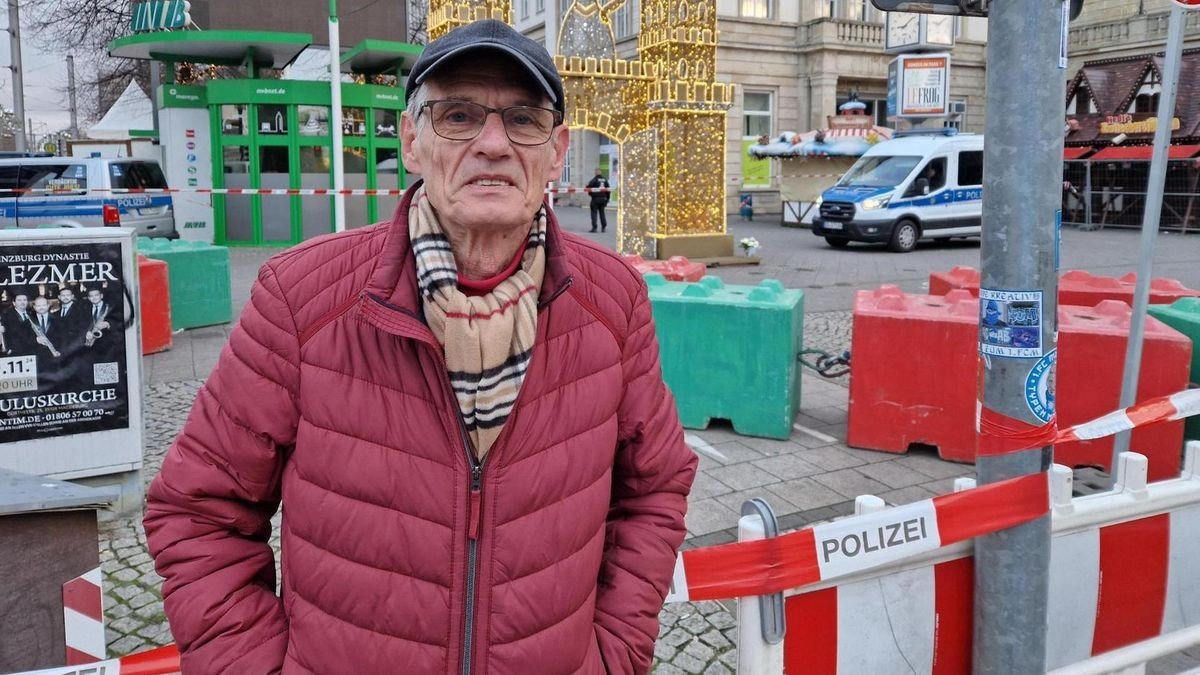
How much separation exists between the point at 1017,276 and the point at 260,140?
18.3 metres

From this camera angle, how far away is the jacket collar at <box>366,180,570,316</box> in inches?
64.1

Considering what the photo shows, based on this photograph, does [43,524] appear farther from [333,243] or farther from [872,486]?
[872,486]

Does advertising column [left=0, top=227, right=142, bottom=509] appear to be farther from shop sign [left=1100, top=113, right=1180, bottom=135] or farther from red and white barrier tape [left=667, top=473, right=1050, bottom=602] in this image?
shop sign [left=1100, top=113, right=1180, bottom=135]

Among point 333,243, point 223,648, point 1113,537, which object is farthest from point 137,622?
point 1113,537

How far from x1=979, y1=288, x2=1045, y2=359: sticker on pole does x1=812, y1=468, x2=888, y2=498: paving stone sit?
2.72m

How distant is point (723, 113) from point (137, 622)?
1368 centimetres

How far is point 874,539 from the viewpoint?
2414 mm

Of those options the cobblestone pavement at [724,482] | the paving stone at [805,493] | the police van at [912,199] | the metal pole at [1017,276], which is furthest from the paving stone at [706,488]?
the police van at [912,199]

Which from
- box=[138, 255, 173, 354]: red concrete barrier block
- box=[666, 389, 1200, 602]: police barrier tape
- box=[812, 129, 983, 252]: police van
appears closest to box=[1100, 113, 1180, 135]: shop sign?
box=[812, 129, 983, 252]: police van

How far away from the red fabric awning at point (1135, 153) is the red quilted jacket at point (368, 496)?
1023 inches

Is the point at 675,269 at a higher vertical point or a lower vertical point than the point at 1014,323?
lower

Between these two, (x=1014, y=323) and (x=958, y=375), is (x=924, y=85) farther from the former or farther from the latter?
(x=1014, y=323)

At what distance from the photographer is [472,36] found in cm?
157

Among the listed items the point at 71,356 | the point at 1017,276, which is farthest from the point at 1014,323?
the point at 71,356
